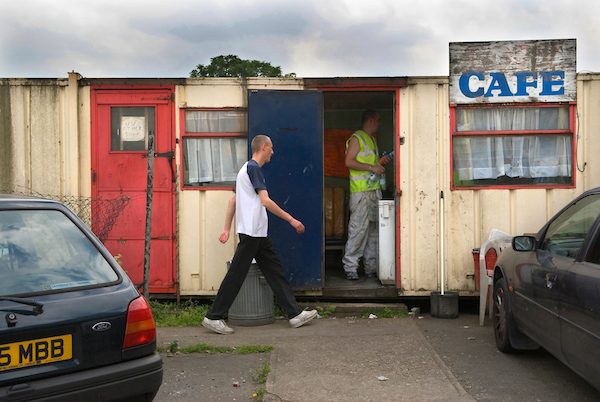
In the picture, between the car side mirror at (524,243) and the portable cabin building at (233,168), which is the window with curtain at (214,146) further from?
the car side mirror at (524,243)

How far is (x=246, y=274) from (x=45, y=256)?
3.33 m

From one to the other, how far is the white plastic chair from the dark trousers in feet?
6.93

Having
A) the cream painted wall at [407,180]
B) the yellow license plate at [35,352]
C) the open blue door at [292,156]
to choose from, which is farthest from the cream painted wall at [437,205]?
the yellow license plate at [35,352]

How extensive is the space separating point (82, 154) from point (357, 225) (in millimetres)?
3598

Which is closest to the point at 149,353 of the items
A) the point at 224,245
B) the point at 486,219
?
the point at 224,245

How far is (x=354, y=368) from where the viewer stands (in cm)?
506

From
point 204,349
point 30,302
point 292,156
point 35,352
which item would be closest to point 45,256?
point 30,302

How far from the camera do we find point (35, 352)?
Result: 2.81 meters

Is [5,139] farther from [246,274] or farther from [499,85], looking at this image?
[499,85]

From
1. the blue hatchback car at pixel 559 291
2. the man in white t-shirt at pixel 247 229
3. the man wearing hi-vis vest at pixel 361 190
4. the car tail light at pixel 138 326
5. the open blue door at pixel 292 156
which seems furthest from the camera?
the man wearing hi-vis vest at pixel 361 190

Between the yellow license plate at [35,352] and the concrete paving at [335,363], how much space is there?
165 cm

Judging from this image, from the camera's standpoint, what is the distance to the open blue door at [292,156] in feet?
23.3

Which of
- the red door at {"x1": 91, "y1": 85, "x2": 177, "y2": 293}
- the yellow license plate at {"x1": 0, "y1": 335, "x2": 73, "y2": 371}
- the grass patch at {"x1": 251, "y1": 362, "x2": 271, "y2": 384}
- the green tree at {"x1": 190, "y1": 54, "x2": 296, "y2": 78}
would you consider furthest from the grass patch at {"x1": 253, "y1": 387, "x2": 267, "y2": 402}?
the green tree at {"x1": 190, "y1": 54, "x2": 296, "y2": 78}

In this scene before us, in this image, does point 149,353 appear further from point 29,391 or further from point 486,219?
point 486,219
